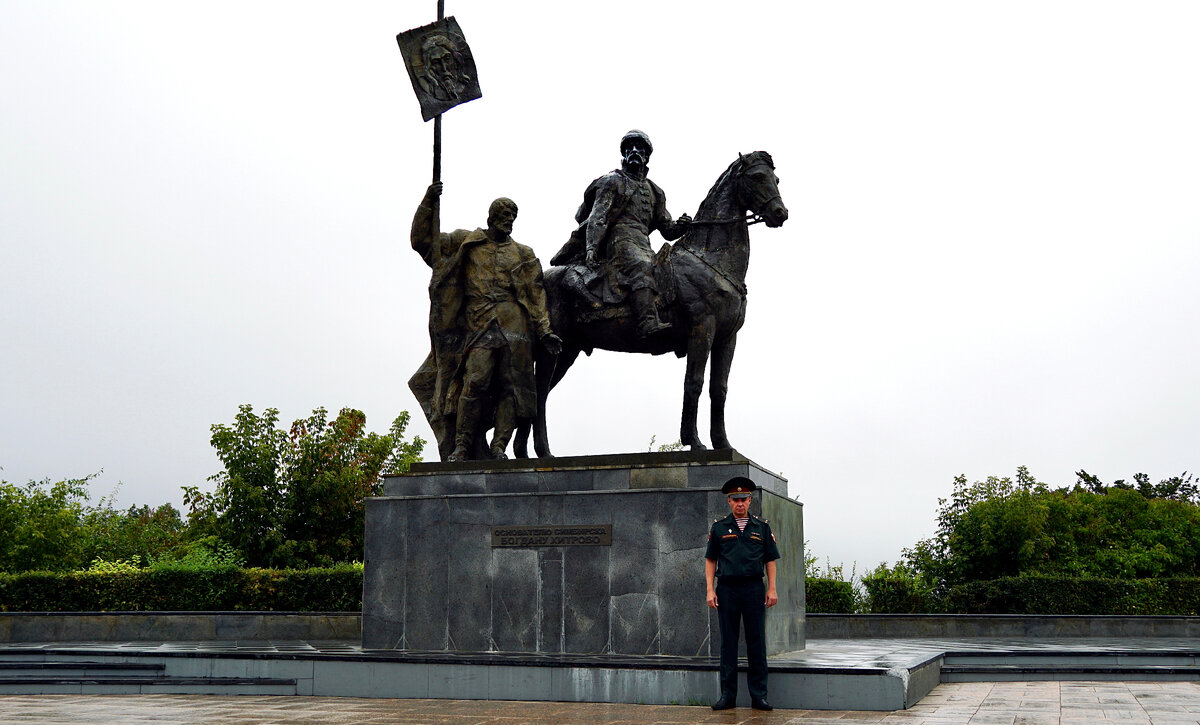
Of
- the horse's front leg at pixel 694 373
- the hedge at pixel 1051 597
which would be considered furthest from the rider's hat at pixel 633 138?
the hedge at pixel 1051 597

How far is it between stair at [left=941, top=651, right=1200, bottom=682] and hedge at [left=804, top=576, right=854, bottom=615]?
596 centimetres

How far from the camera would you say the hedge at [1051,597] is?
19.8m

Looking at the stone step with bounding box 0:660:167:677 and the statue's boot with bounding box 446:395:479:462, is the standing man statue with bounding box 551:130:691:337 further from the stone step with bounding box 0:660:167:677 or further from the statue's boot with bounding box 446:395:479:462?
the stone step with bounding box 0:660:167:677

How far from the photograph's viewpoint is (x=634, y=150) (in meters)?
13.2

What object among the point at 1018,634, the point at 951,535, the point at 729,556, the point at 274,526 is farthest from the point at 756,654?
the point at 274,526

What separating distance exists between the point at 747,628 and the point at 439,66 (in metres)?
8.14

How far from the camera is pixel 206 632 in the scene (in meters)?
16.7

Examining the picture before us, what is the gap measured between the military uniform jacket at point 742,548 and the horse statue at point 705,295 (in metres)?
3.15

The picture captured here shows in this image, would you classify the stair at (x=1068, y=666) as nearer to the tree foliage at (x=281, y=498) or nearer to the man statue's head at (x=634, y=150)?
the man statue's head at (x=634, y=150)

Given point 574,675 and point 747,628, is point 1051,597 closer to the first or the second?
point 747,628

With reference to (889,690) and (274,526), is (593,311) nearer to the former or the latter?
(889,690)

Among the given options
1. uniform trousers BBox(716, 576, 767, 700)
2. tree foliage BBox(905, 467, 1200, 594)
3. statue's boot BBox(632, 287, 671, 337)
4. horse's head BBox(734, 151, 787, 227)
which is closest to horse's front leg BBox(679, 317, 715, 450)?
statue's boot BBox(632, 287, 671, 337)

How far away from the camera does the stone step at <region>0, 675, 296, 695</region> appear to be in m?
10.3

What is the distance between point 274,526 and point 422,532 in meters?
18.5
